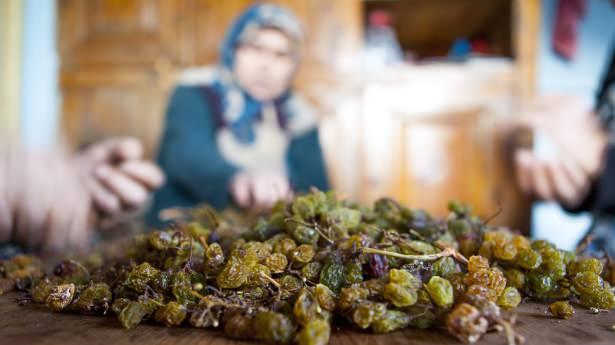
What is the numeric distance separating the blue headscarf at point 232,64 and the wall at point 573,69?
130 cm

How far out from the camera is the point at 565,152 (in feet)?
7.39

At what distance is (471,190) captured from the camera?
2.28 meters

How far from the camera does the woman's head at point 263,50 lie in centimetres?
233

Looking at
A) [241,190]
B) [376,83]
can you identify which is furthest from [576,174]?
[241,190]

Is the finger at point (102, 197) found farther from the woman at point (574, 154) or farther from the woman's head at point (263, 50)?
the woman at point (574, 154)

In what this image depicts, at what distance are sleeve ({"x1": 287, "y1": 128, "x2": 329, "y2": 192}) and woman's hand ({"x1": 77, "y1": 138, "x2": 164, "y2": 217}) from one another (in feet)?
3.80

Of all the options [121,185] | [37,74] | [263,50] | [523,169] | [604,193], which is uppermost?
[263,50]

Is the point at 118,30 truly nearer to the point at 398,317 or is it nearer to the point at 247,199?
the point at 247,199

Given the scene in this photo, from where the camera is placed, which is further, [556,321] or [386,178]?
[386,178]

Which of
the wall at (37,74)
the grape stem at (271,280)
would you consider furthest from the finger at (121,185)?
the wall at (37,74)

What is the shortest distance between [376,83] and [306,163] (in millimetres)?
568

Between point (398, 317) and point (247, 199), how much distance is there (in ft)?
5.49

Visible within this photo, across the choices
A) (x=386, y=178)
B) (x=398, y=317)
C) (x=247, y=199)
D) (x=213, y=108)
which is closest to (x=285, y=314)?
(x=398, y=317)

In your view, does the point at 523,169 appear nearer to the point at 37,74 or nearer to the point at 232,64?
the point at 232,64
